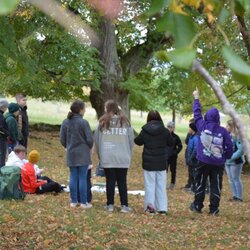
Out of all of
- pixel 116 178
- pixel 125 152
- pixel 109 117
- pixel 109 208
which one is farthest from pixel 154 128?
pixel 109 208

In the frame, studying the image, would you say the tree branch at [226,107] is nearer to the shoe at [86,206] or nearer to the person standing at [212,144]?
the person standing at [212,144]

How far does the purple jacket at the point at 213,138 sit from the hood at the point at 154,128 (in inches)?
22.4

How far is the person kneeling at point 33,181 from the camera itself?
372 inches

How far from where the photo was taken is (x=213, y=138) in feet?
28.1

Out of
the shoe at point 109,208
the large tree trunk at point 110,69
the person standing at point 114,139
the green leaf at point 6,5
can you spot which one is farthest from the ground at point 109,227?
the large tree trunk at point 110,69

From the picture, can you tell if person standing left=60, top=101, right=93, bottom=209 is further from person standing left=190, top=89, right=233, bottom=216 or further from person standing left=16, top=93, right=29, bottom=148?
person standing left=16, top=93, right=29, bottom=148

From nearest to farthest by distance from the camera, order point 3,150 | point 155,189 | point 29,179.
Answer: point 155,189 → point 29,179 → point 3,150

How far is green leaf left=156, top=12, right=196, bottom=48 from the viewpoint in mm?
1106

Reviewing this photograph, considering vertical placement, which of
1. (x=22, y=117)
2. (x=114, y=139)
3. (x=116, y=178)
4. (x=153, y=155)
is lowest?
(x=116, y=178)

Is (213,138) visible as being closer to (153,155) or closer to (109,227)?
(153,155)

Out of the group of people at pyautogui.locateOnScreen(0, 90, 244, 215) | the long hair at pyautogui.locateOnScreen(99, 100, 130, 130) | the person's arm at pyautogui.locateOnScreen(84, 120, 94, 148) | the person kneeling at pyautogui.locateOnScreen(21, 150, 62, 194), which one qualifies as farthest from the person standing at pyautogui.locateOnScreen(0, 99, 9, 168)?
the long hair at pyautogui.locateOnScreen(99, 100, 130, 130)

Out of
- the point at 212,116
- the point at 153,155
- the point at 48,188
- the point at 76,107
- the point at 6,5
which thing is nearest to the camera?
the point at 6,5

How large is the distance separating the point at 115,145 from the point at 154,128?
77 centimetres

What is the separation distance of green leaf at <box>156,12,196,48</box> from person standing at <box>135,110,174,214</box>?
296 inches
